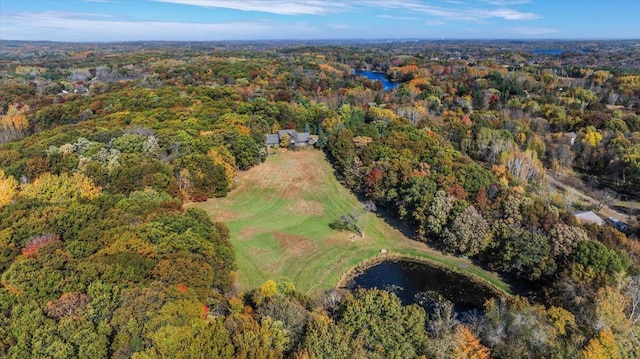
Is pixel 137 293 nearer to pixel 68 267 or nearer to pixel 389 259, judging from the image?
pixel 68 267

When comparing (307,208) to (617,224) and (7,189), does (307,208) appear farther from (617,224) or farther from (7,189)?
(617,224)

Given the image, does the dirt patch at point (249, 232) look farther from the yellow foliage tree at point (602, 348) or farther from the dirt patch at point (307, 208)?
the yellow foliage tree at point (602, 348)

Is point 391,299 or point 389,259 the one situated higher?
point 391,299

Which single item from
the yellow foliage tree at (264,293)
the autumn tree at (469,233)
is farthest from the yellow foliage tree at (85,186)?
the autumn tree at (469,233)

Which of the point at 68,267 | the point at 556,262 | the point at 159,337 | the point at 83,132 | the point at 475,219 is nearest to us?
the point at 159,337

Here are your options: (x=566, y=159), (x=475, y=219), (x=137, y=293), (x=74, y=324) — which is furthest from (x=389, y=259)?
(x=566, y=159)

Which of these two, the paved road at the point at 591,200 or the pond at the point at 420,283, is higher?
the paved road at the point at 591,200

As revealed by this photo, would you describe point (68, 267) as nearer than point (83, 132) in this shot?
Yes
